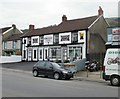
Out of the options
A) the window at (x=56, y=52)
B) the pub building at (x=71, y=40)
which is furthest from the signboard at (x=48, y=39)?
the window at (x=56, y=52)

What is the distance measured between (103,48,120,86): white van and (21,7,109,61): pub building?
18.8 metres

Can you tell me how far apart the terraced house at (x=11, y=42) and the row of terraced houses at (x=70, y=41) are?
554 centimetres

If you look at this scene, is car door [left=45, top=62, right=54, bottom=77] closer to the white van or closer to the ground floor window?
the white van

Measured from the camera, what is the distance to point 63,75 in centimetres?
2261

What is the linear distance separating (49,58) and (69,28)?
20.3 feet

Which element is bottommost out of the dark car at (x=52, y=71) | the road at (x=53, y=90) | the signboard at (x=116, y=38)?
the road at (x=53, y=90)

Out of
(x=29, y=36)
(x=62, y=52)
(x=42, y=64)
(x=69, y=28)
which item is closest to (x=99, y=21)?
(x=69, y=28)

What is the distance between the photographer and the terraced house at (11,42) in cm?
5832

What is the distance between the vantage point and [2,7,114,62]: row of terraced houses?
1540 inches

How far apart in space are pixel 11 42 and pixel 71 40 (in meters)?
23.5

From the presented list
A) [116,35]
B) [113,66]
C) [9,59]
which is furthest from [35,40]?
[113,66]

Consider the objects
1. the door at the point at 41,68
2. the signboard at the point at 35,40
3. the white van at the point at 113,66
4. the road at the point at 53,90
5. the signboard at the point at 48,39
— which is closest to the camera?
the road at the point at 53,90

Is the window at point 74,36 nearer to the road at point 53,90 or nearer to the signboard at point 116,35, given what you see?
the signboard at point 116,35

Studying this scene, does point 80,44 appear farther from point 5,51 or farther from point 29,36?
point 5,51
